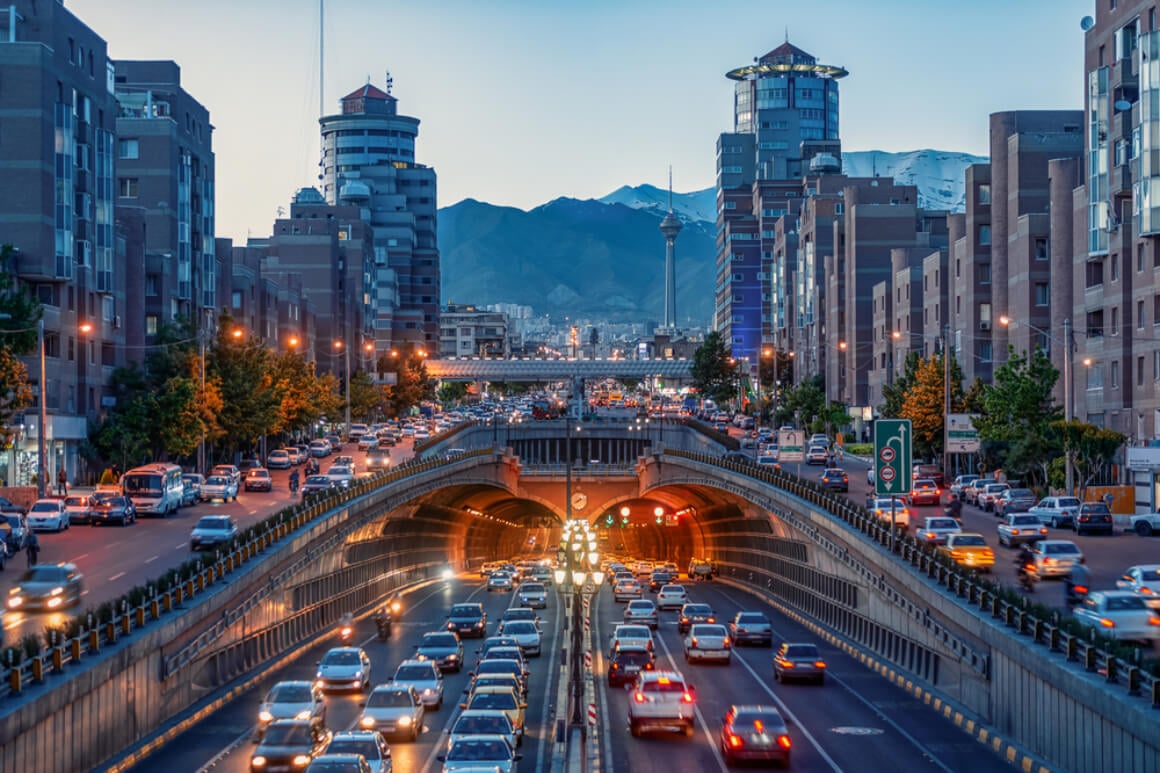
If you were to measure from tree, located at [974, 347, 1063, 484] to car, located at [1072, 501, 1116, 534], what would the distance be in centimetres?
1642

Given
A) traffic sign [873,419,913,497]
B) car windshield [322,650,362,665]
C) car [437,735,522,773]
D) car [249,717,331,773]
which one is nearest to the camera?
car [437,735,522,773]

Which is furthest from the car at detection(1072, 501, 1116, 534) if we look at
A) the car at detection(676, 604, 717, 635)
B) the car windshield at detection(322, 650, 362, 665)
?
the car windshield at detection(322, 650, 362, 665)

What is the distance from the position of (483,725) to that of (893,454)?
2340cm

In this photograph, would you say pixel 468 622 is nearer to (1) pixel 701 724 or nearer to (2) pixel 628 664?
(2) pixel 628 664

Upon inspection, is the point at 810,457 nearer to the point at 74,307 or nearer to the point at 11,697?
the point at 74,307

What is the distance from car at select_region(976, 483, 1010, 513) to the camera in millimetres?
78875

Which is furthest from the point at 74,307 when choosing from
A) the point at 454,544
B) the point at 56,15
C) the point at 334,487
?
the point at 454,544

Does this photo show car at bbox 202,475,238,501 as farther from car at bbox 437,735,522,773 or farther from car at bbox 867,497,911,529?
car at bbox 437,735,522,773

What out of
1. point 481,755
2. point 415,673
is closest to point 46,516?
point 415,673

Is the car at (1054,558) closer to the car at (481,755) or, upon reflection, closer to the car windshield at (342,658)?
the car windshield at (342,658)

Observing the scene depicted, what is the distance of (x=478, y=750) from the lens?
105ft

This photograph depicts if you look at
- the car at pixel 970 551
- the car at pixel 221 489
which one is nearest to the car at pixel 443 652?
the car at pixel 970 551

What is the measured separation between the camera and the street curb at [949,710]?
37347 mm

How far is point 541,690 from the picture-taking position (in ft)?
169
